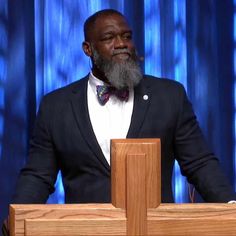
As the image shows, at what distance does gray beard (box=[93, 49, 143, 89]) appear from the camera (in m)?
1.89

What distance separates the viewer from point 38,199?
177 cm

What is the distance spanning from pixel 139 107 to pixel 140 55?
0.35m

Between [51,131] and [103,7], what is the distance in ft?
1.68

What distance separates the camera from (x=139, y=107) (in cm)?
190

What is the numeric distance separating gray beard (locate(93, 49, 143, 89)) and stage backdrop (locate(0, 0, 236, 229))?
A: 300 millimetres

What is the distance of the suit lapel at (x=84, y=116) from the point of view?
186 centimetres

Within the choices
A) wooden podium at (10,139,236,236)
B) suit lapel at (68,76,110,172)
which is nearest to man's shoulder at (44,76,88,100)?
suit lapel at (68,76,110,172)

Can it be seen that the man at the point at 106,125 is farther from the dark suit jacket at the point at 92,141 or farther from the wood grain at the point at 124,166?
the wood grain at the point at 124,166

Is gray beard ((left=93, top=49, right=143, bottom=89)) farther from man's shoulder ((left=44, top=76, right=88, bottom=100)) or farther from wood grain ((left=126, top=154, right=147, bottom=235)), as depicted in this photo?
wood grain ((left=126, top=154, right=147, bottom=235))

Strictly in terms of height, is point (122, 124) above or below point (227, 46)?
below

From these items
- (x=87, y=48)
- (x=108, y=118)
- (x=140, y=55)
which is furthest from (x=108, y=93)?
(x=140, y=55)

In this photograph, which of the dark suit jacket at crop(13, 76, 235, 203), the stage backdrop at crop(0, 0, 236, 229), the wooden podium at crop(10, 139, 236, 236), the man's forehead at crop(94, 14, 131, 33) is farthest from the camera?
the stage backdrop at crop(0, 0, 236, 229)

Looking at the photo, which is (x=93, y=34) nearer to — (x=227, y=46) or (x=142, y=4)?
(x=142, y=4)

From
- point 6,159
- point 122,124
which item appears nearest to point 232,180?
point 122,124
